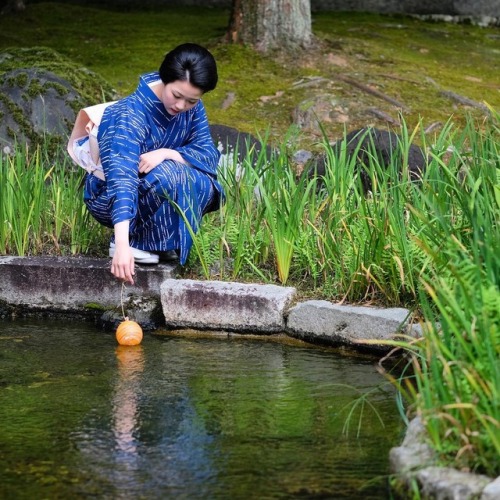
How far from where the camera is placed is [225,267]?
525 cm

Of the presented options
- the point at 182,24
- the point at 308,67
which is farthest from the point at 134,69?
the point at 182,24

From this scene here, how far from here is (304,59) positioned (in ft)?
29.8

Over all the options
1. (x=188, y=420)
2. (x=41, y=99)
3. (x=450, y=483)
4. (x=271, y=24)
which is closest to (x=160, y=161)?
(x=188, y=420)

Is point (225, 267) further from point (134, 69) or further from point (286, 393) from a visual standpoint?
point (134, 69)

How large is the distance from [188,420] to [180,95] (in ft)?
5.31

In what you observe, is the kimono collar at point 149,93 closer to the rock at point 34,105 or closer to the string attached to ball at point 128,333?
the string attached to ball at point 128,333

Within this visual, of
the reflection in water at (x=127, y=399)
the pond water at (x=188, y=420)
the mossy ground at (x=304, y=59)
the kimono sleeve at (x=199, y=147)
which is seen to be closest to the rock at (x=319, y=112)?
the mossy ground at (x=304, y=59)

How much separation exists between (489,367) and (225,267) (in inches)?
99.4

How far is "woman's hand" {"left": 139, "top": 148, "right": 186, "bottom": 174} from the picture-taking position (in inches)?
193

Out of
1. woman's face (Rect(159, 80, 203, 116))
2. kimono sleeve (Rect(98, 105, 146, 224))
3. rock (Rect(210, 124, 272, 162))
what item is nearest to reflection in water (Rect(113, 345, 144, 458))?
kimono sleeve (Rect(98, 105, 146, 224))

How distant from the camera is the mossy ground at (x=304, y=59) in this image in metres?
8.42

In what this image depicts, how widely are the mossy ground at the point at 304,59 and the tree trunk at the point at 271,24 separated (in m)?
0.11

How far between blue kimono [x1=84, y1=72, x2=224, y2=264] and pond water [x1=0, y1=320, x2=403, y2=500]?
21.4 inches

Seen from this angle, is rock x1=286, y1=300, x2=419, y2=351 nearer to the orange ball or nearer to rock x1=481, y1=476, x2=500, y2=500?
the orange ball
